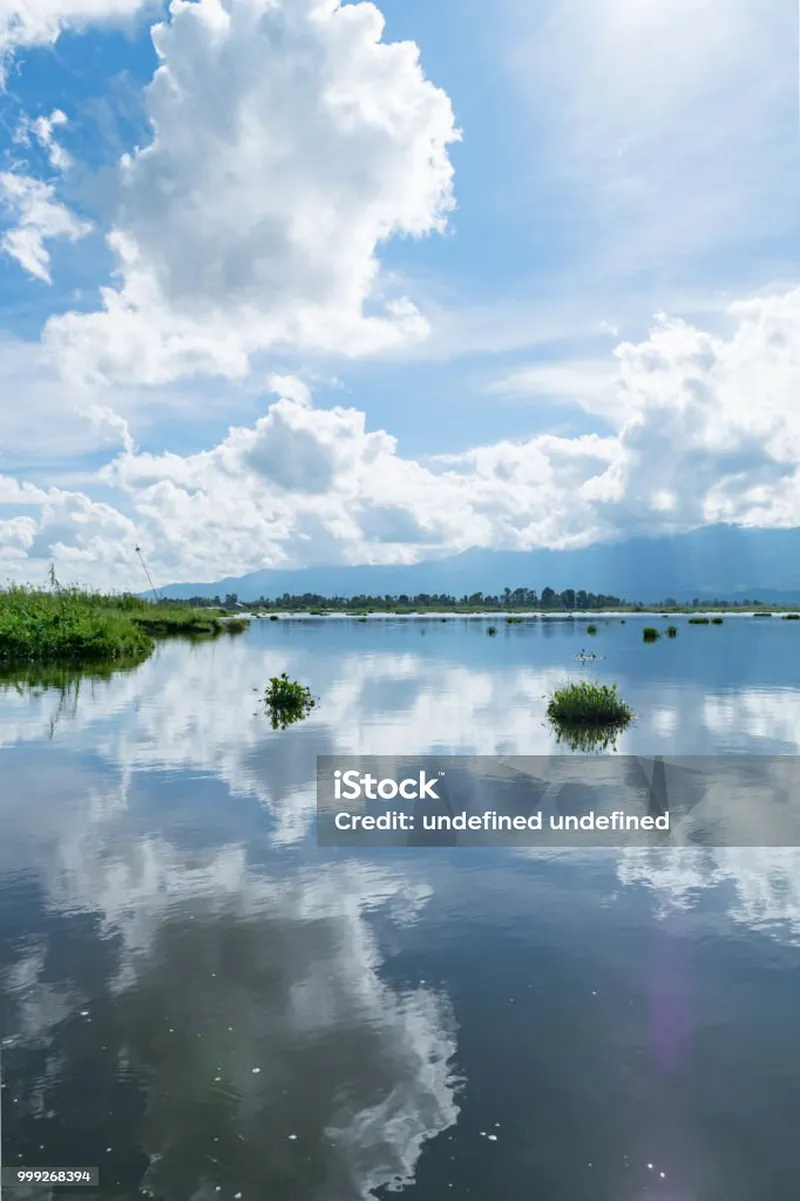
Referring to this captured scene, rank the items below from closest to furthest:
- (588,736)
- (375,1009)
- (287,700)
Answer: (375,1009), (588,736), (287,700)

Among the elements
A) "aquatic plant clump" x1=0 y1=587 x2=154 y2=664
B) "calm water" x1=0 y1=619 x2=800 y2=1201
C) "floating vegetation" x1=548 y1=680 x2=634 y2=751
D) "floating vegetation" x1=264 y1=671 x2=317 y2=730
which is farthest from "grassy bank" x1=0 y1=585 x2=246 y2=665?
"calm water" x1=0 y1=619 x2=800 y2=1201

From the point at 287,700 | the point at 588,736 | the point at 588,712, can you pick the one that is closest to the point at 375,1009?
the point at 588,736

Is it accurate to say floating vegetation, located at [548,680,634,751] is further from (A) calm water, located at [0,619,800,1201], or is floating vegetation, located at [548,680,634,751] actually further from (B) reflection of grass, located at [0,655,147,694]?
(B) reflection of grass, located at [0,655,147,694]

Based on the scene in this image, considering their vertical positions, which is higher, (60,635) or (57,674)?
(60,635)

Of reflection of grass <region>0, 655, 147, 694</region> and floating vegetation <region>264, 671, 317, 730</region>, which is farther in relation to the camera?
reflection of grass <region>0, 655, 147, 694</region>

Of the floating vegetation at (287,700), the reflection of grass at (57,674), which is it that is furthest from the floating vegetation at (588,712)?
the reflection of grass at (57,674)

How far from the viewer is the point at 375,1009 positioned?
411 inches

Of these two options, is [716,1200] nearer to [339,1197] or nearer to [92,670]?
[339,1197]

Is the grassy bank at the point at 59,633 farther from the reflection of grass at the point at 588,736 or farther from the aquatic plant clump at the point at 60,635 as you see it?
the reflection of grass at the point at 588,736

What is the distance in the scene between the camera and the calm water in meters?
7.70

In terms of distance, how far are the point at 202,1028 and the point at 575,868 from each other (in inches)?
346

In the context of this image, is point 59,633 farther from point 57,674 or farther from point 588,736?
point 588,736

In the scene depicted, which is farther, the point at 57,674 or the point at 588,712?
the point at 57,674

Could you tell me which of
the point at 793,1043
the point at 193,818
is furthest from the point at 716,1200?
the point at 193,818
